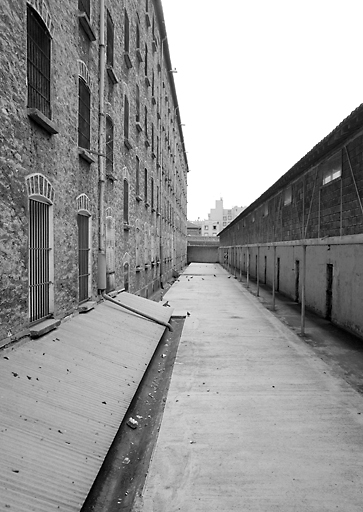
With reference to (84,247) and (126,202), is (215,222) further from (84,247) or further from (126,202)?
(84,247)

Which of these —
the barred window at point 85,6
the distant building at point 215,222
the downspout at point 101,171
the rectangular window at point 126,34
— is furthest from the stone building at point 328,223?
the distant building at point 215,222

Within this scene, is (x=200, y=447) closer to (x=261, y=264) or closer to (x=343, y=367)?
(x=343, y=367)

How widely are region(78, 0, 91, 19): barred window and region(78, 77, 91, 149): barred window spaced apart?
1574 millimetres

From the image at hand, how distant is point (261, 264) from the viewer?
28.1 m

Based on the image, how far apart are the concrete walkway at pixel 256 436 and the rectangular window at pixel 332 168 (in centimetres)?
505

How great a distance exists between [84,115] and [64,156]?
210cm

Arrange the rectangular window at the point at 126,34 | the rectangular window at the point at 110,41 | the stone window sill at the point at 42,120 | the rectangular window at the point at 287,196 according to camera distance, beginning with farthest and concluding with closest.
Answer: the rectangular window at the point at 287,196 → the rectangular window at the point at 126,34 → the rectangular window at the point at 110,41 → the stone window sill at the point at 42,120

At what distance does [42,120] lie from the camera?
18.9 feet

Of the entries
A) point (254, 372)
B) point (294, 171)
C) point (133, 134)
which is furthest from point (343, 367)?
point (133, 134)

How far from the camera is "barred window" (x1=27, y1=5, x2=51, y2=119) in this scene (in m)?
5.86

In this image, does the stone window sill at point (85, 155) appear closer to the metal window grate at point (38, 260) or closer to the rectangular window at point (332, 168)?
the metal window grate at point (38, 260)

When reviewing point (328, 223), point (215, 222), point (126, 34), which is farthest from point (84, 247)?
point (215, 222)

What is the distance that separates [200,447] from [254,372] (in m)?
3.29

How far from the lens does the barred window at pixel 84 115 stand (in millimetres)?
8367
